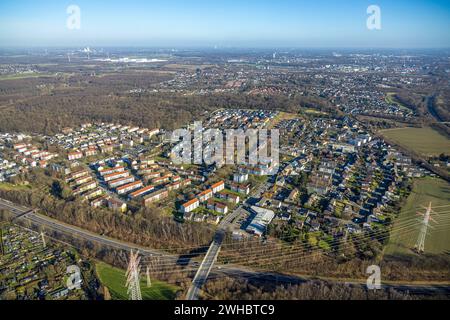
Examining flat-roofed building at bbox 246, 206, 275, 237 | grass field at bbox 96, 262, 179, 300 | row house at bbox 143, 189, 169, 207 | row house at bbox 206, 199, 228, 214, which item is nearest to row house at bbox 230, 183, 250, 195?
flat-roofed building at bbox 246, 206, 275, 237

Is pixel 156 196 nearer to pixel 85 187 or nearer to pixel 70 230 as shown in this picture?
pixel 70 230

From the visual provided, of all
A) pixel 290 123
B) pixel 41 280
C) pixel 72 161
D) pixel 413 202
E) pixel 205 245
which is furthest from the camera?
pixel 290 123

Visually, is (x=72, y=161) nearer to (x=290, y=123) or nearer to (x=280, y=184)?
(x=280, y=184)

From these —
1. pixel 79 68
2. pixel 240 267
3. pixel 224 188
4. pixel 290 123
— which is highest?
pixel 79 68

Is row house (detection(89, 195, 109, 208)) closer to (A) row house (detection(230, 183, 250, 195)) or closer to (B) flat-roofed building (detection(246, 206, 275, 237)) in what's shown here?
(A) row house (detection(230, 183, 250, 195))

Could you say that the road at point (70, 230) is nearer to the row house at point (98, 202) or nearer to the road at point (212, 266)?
the road at point (212, 266)

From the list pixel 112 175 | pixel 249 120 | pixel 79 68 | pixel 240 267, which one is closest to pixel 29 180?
pixel 112 175
